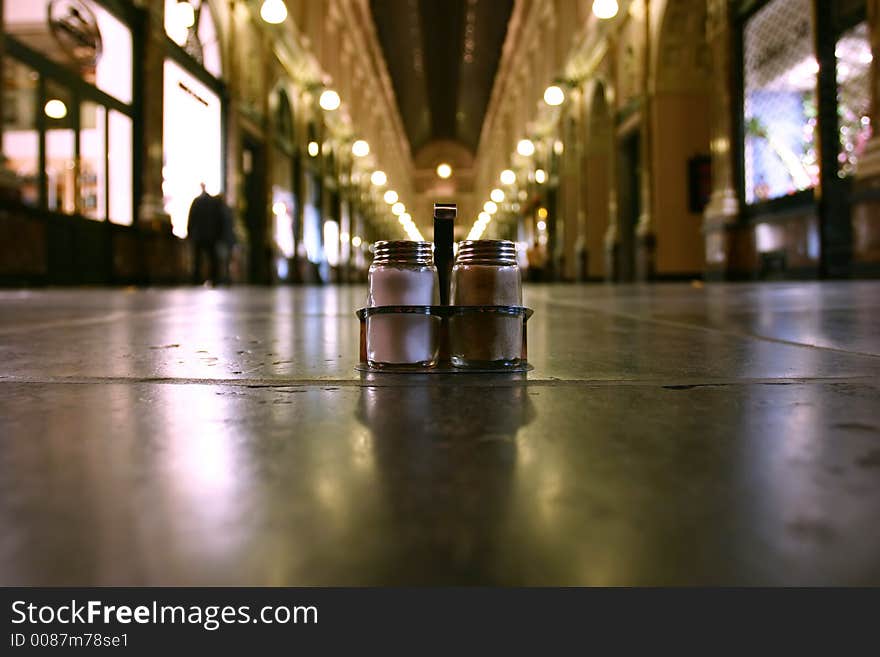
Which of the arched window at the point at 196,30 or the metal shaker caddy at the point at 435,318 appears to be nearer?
the metal shaker caddy at the point at 435,318

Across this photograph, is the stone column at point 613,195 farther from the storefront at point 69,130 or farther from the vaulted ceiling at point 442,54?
the vaulted ceiling at point 442,54

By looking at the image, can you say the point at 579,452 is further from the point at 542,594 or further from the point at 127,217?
the point at 127,217

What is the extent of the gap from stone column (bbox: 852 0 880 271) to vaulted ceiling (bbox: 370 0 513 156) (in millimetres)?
18265

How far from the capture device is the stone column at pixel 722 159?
28.2 ft

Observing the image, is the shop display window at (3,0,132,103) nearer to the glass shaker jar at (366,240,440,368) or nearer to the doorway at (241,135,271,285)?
the doorway at (241,135,271,285)

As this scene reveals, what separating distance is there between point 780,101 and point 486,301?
320 inches

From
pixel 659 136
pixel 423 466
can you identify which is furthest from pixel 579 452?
pixel 659 136

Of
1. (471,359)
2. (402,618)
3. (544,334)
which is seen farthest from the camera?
(544,334)

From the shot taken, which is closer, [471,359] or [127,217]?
[471,359]

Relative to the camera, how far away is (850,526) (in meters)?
0.31

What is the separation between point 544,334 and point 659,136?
945 centimetres

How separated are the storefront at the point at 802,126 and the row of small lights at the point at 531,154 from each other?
2.39 meters
